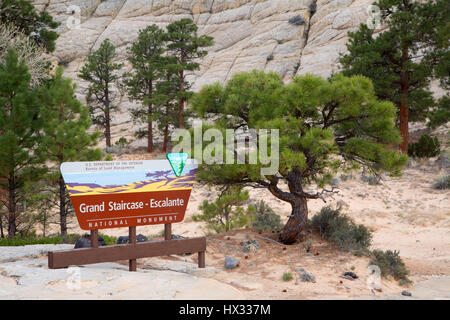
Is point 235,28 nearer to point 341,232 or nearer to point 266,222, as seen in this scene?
point 266,222

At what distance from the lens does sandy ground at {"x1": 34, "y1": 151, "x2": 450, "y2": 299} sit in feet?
26.5

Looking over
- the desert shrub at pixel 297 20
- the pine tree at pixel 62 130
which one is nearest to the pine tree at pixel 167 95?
the pine tree at pixel 62 130

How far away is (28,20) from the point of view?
21.8m

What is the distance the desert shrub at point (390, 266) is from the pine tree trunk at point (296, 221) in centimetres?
169

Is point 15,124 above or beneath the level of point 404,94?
beneath

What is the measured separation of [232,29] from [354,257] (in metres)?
43.4

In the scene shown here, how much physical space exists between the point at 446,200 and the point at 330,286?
11714 mm

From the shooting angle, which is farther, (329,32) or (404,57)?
(329,32)

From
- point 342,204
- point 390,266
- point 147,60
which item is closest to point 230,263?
point 390,266

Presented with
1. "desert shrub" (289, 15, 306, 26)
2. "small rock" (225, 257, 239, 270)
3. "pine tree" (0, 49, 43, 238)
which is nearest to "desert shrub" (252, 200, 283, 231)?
"small rock" (225, 257, 239, 270)

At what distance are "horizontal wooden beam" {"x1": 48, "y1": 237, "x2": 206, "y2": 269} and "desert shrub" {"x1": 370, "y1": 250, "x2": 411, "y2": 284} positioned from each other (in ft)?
12.1

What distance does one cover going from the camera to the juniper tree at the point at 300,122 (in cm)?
912

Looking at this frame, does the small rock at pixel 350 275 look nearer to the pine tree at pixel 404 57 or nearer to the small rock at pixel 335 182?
the small rock at pixel 335 182

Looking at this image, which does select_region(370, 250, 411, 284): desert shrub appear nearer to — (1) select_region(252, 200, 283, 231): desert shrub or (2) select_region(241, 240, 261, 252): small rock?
(2) select_region(241, 240, 261, 252): small rock
